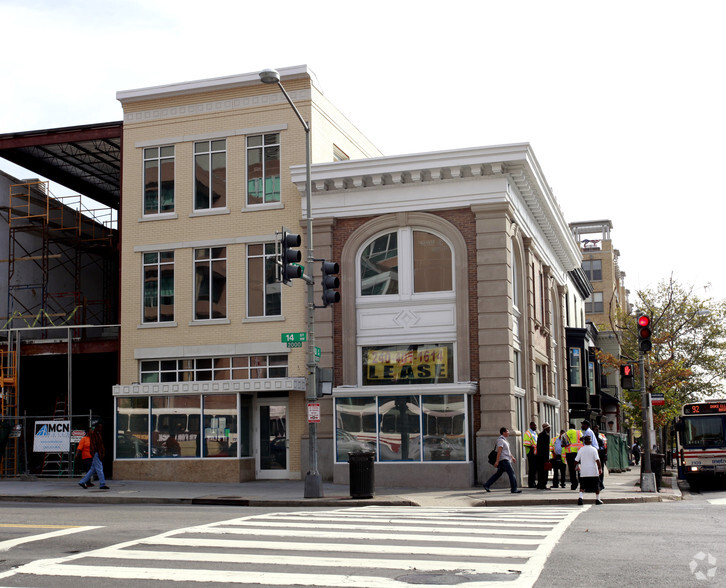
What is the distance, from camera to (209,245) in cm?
2777

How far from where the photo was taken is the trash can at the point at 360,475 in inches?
766

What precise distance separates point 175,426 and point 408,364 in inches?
292

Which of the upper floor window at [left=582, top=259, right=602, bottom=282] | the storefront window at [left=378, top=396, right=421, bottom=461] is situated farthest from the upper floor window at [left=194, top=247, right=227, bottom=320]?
the upper floor window at [left=582, top=259, right=602, bottom=282]

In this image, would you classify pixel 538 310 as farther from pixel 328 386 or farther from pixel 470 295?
pixel 328 386

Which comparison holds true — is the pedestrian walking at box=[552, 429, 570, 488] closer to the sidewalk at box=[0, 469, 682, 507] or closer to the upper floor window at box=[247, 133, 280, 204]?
the sidewalk at box=[0, 469, 682, 507]

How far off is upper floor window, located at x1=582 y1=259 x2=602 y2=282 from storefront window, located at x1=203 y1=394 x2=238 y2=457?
6410 cm

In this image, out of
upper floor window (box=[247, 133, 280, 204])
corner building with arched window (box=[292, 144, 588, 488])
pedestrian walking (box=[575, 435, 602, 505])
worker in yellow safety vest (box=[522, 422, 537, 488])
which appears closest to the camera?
pedestrian walking (box=[575, 435, 602, 505])

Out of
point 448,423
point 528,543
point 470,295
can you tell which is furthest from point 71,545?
point 470,295

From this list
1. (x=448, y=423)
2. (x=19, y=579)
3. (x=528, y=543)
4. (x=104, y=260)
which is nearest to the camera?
(x=19, y=579)

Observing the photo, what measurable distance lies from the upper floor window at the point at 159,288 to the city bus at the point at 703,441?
1758 centimetres

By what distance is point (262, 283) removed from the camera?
1072 inches

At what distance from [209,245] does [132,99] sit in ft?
19.3

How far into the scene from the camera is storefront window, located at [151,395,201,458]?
26.0 metres

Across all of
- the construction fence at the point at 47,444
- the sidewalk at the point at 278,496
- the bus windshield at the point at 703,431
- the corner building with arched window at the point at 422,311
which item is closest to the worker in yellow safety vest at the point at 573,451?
the sidewalk at the point at 278,496
